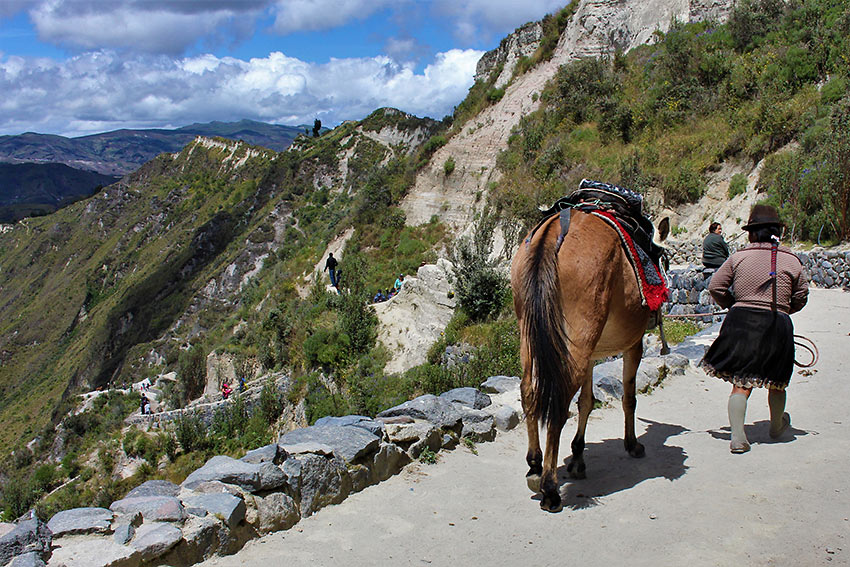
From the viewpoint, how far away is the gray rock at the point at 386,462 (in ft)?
Answer: 16.1

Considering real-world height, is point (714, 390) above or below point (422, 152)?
below

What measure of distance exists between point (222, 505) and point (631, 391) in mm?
3497

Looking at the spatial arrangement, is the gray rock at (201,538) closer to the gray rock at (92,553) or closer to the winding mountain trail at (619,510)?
the winding mountain trail at (619,510)

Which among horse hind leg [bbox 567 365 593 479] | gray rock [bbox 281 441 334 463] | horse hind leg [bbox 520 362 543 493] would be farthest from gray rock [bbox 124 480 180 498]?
horse hind leg [bbox 567 365 593 479]

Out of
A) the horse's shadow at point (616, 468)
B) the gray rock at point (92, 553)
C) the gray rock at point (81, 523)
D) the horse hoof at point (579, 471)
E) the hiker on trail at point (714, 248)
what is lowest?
the horse's shadow at point (616, 468)

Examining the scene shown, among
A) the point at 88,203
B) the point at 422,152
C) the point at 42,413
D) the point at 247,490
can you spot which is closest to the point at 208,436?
the point at 247,490

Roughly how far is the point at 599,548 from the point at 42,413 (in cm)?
6538

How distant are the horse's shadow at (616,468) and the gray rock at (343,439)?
1410 mm

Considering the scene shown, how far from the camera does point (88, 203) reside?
12294 cm

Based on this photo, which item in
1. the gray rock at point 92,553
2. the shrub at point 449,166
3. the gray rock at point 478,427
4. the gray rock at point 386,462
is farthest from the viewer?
the shrub at point 449,166

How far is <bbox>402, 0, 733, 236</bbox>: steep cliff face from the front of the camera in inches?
1106

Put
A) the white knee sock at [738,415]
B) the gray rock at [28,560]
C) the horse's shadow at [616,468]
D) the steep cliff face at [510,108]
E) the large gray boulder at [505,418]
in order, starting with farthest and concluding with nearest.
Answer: the steep cliff face at [510,108] < the large gray boulder at [505,418] < the white knee sock at [738,415] < the horse's shadow at [616,468] < the gray rock at [28,560]

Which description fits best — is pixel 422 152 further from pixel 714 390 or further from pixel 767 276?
pixel 767 276

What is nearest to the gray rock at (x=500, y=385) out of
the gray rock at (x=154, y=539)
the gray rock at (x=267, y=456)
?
the gray rock at (x=267, y=456)
